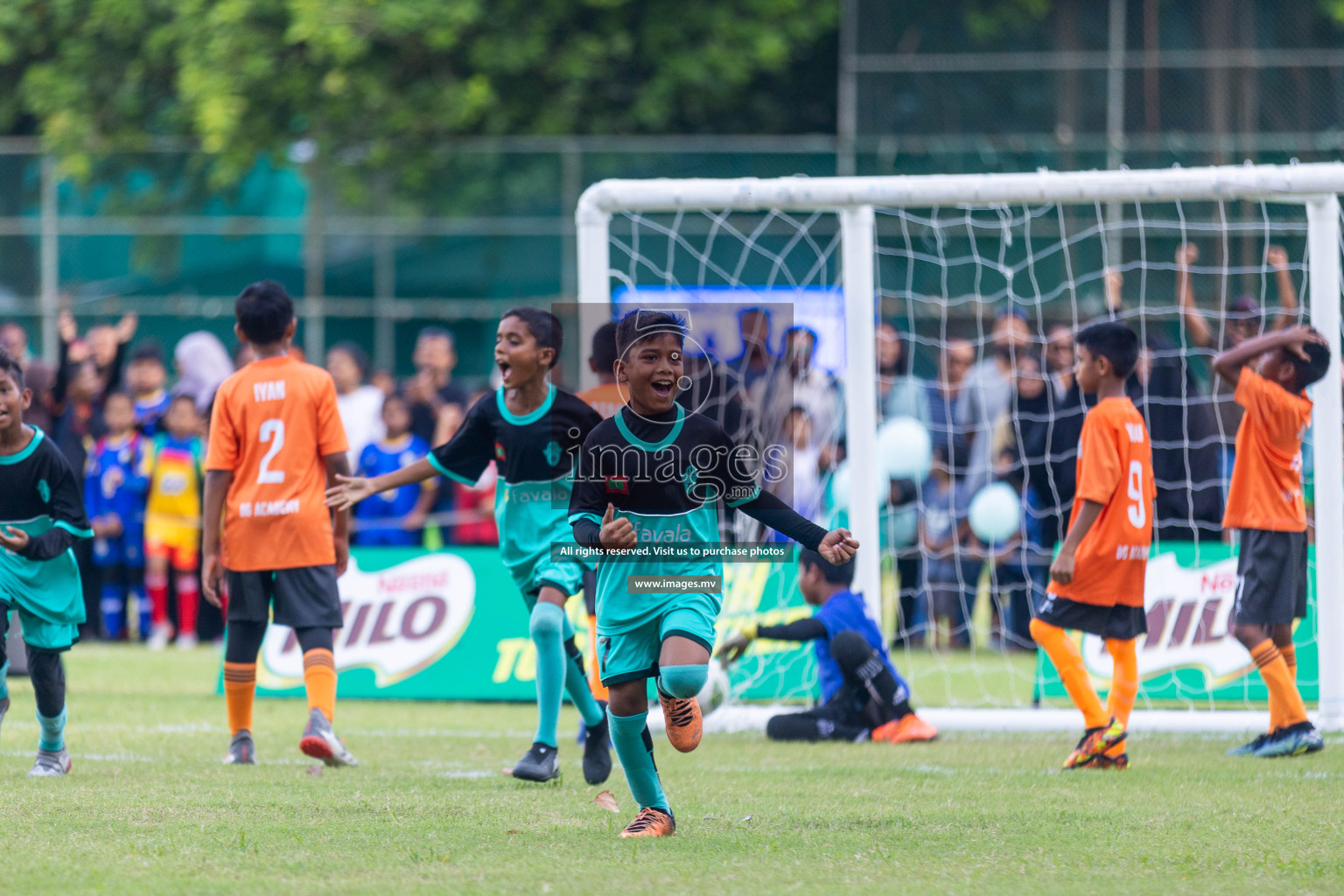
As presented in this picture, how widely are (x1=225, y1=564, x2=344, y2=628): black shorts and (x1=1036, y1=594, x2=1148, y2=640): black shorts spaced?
10.6 ft

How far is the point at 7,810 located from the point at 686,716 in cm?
245

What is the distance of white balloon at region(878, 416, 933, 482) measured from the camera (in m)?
11.6

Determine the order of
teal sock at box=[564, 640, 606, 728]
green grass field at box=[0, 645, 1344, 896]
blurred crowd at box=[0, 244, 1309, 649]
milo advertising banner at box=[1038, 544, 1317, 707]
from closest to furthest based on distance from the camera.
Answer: green grass field at box=[0, 645, 1344, 896] → teal sock at box=[564, 640, 606, 728] → milo advertising banner at box=[1038, 544, 1317, 707] → blurred crowd at box=[0, 244, 1309, 649]

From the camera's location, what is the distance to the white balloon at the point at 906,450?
1159 centimetres

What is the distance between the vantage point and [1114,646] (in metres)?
7.28

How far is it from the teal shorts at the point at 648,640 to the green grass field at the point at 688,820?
543 millimetres

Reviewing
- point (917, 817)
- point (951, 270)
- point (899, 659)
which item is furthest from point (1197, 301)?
point (917, 817)

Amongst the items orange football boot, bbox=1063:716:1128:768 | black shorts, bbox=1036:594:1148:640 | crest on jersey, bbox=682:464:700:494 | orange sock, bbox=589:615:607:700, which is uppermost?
crest on jersey, bbox=682:464:700:494

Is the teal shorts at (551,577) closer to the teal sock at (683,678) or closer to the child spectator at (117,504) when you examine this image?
the teal sock at (683,678)

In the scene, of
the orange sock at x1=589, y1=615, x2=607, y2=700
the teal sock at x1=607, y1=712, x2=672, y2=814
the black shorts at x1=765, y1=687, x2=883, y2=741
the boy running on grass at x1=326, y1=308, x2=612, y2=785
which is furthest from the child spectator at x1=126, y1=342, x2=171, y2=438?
the teal sock at x1=607, y1=712, x2=672, y2=814

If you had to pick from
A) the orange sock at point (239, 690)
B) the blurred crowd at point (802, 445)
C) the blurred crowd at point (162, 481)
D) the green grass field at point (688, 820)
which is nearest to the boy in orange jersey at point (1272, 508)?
the green grass field at point (688, 820)

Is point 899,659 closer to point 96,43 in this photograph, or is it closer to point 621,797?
point 621,797

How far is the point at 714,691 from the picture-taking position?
8.47 m

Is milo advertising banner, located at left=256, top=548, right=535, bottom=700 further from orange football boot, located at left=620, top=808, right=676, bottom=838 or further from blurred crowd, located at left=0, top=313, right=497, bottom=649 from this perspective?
orange football boot, located at left=620, top=808, right=676, bottom=838
